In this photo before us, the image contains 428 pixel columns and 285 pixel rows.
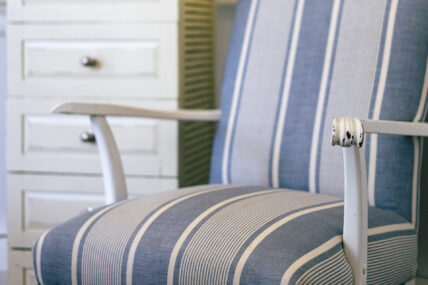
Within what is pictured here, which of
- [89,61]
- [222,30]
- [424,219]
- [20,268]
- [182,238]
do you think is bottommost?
[20,268]

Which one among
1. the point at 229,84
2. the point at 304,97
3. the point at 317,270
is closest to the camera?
the point at 317,270

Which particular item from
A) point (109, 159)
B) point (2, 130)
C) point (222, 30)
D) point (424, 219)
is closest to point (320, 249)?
point (109, 159)

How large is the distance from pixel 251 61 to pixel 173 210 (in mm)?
452

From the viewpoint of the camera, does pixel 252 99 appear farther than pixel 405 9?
Yes

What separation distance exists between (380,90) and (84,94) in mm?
663

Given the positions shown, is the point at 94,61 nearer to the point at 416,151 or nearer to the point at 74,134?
the point at 74,134

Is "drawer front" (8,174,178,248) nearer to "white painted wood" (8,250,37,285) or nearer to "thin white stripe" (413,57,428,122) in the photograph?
"white painted wood" (8,250,37,285)

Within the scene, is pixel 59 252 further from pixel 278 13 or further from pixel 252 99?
pixel 278 13

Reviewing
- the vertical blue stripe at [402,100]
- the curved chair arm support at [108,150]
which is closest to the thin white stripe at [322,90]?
the vertical blue stripe at [402,100]

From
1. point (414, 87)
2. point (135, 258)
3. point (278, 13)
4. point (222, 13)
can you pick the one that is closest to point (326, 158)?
point (414, 87)

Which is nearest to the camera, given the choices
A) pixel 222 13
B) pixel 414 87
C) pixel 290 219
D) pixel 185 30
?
pixel 290 219

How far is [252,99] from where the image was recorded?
3.84 feet

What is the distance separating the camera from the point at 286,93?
1.14m

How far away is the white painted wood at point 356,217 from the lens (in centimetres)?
76
